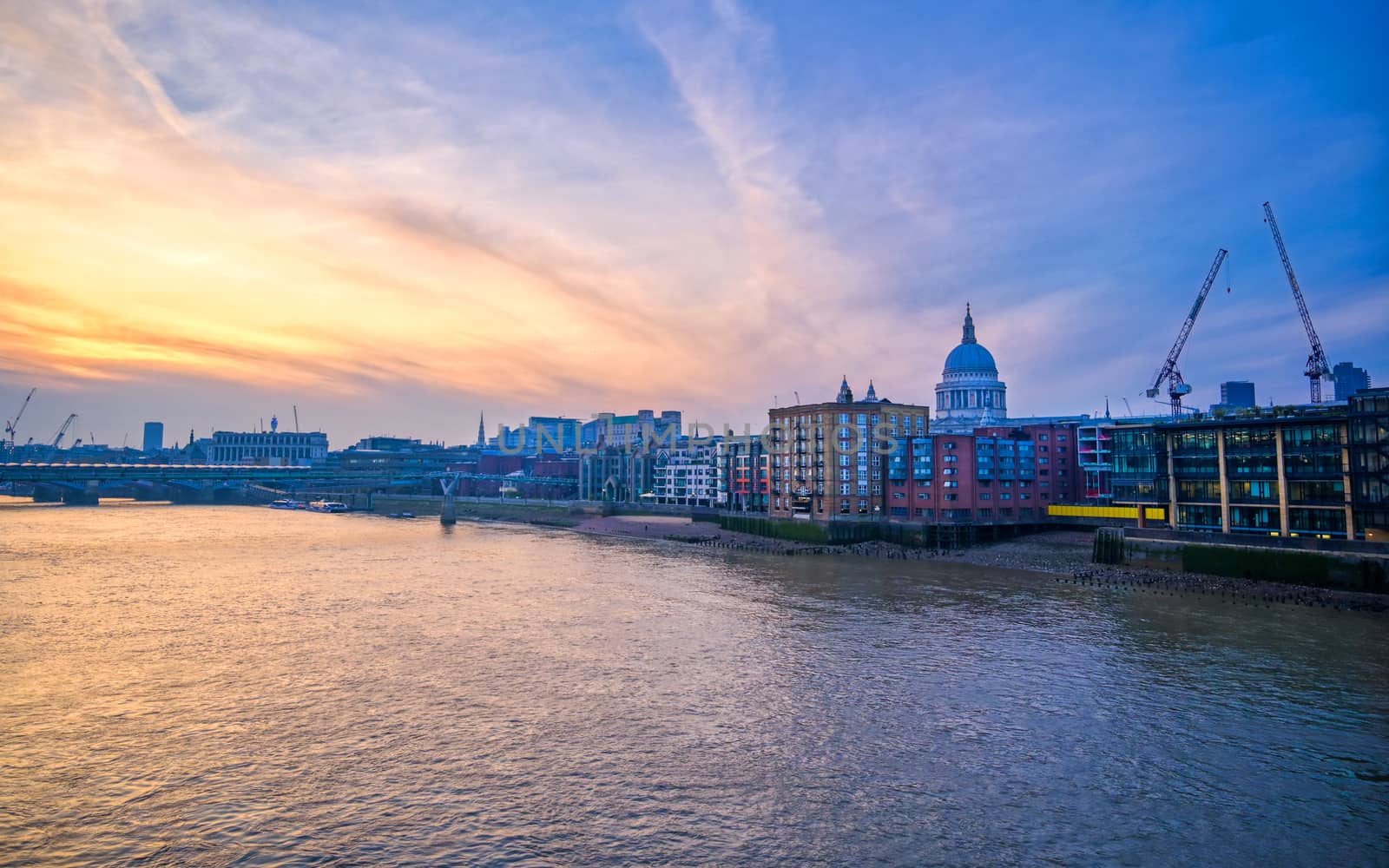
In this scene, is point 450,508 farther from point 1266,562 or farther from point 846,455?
point 1266,562

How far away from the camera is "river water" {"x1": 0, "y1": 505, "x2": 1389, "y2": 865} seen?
20.9 m

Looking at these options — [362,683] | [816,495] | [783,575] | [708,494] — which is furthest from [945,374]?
[362,683]

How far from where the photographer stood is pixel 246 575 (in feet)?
226

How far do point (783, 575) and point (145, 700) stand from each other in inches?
2051

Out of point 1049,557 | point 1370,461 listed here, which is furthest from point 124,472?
point 1370,461

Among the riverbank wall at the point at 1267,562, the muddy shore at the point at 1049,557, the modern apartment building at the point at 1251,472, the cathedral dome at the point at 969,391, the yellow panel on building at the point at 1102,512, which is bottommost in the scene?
the muddy shore at the point at 1049,557

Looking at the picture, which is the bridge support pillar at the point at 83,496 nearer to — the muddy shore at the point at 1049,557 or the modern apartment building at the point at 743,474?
the muddy shore at the point at 1049,557

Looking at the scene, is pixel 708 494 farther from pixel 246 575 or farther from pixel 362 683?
pixel 362 683

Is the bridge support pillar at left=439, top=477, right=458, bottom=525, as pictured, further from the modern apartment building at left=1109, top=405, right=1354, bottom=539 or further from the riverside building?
the modern apartment building at left=1109, top=405, right=1354, bottom=539

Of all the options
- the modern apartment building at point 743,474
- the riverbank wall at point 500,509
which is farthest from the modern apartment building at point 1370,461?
the riverbank wall at point 500,509

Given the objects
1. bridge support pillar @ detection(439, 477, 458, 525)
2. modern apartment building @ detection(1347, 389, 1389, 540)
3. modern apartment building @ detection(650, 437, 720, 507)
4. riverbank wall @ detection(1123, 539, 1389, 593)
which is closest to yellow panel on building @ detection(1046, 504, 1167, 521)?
riverbank wall @ detection(1123, 539, 1389, 593)

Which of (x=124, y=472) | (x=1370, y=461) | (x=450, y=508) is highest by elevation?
(x=124, y=472)

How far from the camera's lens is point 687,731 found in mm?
28531

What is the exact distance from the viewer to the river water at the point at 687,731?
2089cm
